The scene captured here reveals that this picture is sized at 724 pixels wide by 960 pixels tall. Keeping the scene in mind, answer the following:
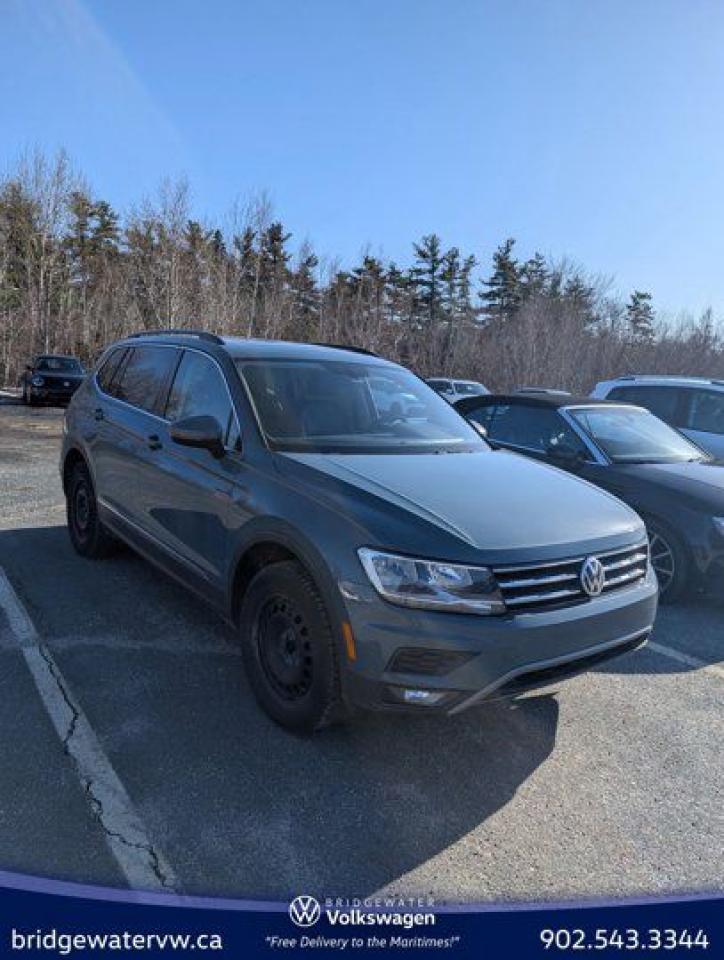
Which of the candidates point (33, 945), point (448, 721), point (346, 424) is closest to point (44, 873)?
point (33, 945)

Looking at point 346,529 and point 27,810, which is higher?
point 346,529

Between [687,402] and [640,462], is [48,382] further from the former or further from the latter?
[640,462]

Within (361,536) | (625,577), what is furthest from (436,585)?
(625,577)

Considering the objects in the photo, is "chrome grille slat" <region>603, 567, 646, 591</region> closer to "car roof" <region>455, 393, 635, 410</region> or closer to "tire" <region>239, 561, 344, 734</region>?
"tire" <region>239, 561, 344, 734</region>

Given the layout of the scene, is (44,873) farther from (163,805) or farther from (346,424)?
(346,424)

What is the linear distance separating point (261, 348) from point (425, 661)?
2.43 metres

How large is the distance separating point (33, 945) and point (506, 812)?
1.74 metres

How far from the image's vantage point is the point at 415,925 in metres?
2.17

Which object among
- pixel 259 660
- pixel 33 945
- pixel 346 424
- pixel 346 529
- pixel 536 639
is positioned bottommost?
pixel 33 945

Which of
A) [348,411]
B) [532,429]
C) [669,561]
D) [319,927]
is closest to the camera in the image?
[319,927]

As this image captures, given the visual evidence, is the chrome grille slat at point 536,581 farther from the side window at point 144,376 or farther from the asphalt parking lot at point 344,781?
the side window at point 144,376

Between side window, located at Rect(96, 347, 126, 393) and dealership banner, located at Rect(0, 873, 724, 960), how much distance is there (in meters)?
3.90

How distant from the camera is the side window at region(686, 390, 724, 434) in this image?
8727mm

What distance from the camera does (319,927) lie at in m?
2.15
